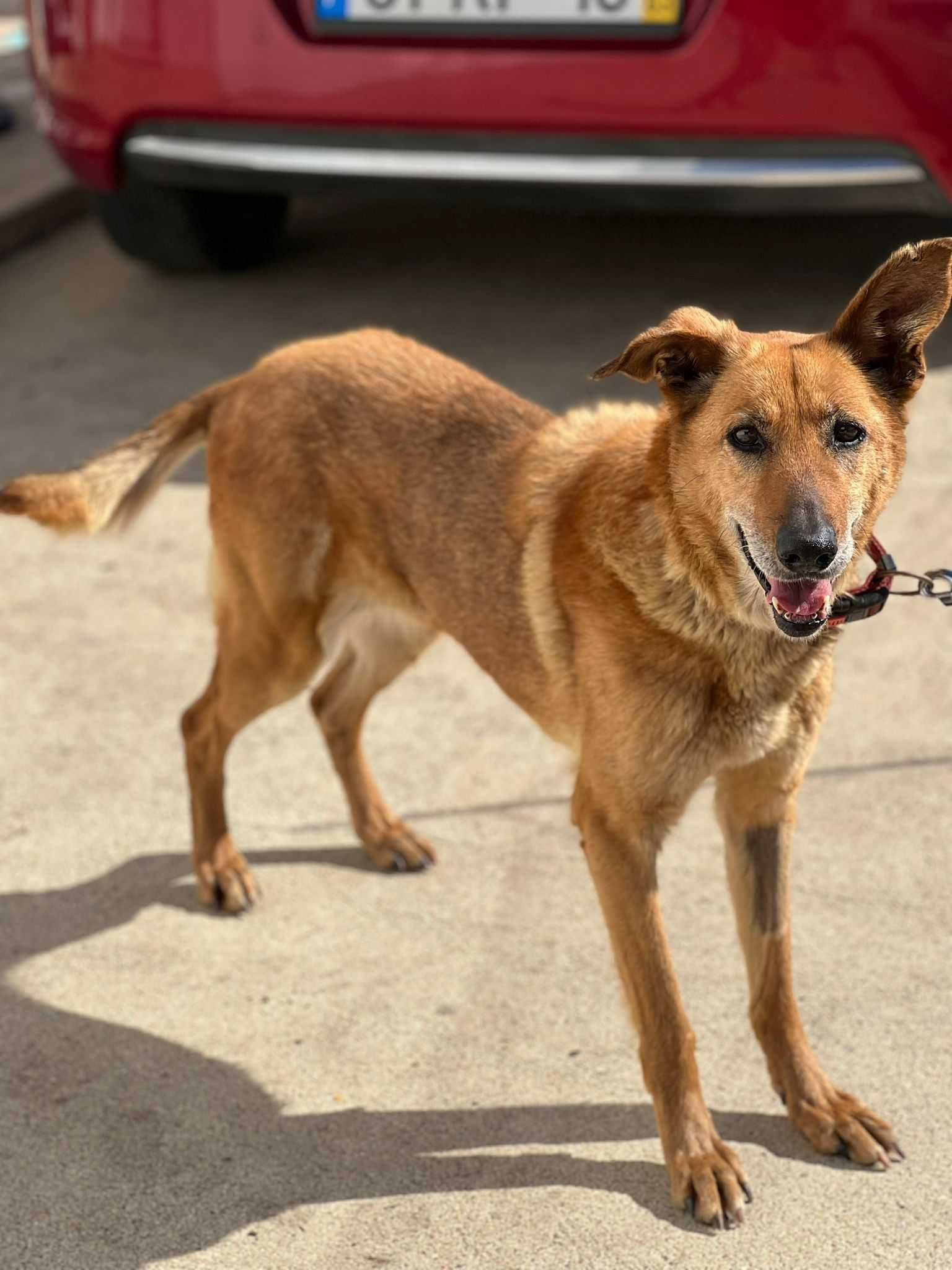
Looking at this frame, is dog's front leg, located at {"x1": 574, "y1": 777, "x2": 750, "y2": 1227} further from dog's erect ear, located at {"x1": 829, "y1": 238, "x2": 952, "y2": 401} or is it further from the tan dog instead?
dog's erect ear, located at {"x1": 829, "y1": 238, "x2": 952, "y2": 401}

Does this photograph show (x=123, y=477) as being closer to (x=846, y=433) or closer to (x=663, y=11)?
(x=846, y=433)

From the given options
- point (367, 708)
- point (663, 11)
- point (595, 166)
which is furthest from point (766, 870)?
point (663, 11)

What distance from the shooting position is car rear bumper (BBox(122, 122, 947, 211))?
503 centimetres

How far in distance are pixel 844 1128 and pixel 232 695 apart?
1531mm

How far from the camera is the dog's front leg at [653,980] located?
2844 mm

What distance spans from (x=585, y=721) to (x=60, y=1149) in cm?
117

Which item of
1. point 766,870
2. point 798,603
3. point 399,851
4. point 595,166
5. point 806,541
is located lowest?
point 399,851

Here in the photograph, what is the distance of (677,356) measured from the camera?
274 cm

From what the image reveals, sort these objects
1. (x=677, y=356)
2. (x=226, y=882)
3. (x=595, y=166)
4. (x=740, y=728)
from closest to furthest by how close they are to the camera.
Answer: (x=677, y=356) < (x=740, y=728) < (x=226, y=882) < (x=595, y=166)

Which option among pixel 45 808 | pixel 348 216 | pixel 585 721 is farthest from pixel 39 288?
pixel 585 721

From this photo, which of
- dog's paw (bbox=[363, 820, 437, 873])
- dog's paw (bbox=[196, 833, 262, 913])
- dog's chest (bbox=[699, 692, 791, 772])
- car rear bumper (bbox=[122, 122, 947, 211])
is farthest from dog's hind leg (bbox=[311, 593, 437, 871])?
car rear bumper (bbox=[122, 122, 947, 211])

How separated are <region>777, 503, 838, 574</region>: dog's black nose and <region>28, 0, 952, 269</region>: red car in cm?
280

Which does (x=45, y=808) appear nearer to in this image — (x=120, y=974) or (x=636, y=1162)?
(x=120, y=974)

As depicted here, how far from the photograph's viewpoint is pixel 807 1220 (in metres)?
2.76
